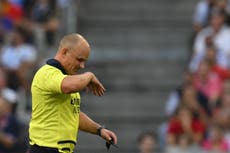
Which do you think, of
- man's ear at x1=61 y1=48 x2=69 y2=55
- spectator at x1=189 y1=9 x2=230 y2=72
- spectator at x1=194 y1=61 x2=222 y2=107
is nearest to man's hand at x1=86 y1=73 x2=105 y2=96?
man's ear at x1=61 y1=48 x2=69 y2=55

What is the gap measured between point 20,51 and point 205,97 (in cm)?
383

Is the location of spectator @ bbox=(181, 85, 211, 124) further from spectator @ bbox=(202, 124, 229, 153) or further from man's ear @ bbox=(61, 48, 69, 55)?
man's ear @ bbox=(61, 48, 69, 55)

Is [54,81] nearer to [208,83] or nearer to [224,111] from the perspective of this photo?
[224,111]

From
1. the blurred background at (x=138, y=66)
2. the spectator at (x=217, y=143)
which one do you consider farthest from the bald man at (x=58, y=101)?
the spectator at (x=217, y=143)

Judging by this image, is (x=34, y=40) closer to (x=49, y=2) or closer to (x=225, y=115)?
(x=49, y=2)

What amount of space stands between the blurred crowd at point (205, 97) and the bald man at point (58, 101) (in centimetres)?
600

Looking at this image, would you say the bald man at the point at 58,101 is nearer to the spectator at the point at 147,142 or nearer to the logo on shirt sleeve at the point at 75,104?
the logo on shirt sleeve at the point at 75,104

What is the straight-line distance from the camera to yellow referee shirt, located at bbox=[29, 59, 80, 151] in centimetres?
1028

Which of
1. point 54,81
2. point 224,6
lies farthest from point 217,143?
point 54,81

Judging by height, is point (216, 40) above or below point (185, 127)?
above

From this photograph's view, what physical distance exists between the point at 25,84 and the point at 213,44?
337 centimetres

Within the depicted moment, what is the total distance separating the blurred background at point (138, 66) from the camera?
16.5 m

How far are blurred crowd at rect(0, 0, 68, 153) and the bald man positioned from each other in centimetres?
597

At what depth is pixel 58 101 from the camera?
10336 mm
